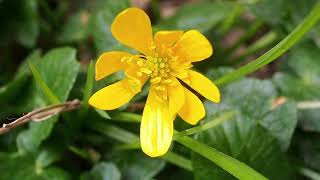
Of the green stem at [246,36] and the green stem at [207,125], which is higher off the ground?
the green stem at [207,125]

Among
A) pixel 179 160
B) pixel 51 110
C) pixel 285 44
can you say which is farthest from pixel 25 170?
pixel 285 44

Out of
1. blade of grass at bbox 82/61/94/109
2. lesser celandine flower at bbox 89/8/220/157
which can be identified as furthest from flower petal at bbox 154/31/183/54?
blade of grass at bbox 82/61/94/109

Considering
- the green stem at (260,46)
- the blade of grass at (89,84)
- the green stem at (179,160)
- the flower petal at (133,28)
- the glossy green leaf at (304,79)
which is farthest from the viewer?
the green stem at (260,46)

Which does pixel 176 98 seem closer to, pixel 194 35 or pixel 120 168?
pixel 194 35

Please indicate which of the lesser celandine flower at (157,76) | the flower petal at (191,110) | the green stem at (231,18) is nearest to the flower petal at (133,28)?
the lesser celandine flower at (157,76)

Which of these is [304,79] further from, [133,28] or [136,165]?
[133,28]

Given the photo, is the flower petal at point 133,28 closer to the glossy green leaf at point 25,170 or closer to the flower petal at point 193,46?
the flower petal at point 193,46

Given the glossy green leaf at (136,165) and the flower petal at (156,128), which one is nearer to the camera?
the flower petal at (156,128)

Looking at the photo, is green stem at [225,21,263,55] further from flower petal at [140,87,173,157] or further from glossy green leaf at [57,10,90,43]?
flower petal at [140,87,173,157]
